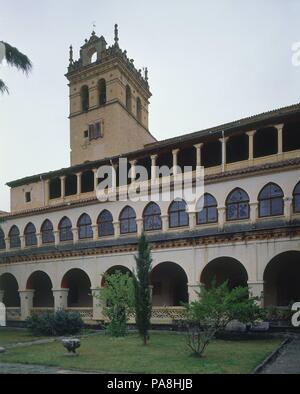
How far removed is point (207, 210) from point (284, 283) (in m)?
5.71

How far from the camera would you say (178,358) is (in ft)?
46.8

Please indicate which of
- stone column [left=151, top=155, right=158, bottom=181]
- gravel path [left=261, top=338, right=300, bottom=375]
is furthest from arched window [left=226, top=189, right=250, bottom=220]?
gravel path [left=261, top=338, right=300, bottom=375]

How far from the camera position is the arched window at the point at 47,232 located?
30.4 m

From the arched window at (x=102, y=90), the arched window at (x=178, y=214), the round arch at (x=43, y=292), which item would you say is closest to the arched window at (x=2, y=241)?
the round arch at (x=43, y=292)

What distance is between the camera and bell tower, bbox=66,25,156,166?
35125 millimetres

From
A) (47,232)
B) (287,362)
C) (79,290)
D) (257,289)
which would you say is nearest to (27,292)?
(79,290)

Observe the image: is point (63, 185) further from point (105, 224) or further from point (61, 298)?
point (61, 298)

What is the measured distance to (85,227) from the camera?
28.6 meters

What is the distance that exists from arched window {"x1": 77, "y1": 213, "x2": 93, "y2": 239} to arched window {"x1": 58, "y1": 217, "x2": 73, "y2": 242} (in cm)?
84

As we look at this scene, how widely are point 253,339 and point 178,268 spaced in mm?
7878

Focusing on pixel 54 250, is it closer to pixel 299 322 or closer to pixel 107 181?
pixel 107 181

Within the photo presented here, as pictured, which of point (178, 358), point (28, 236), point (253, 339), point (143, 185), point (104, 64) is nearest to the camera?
point (178, 358)

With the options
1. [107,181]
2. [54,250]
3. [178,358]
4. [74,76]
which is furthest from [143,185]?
[74,76]

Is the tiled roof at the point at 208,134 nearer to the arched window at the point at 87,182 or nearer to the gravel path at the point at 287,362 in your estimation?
the arched window at the point at 87,182
